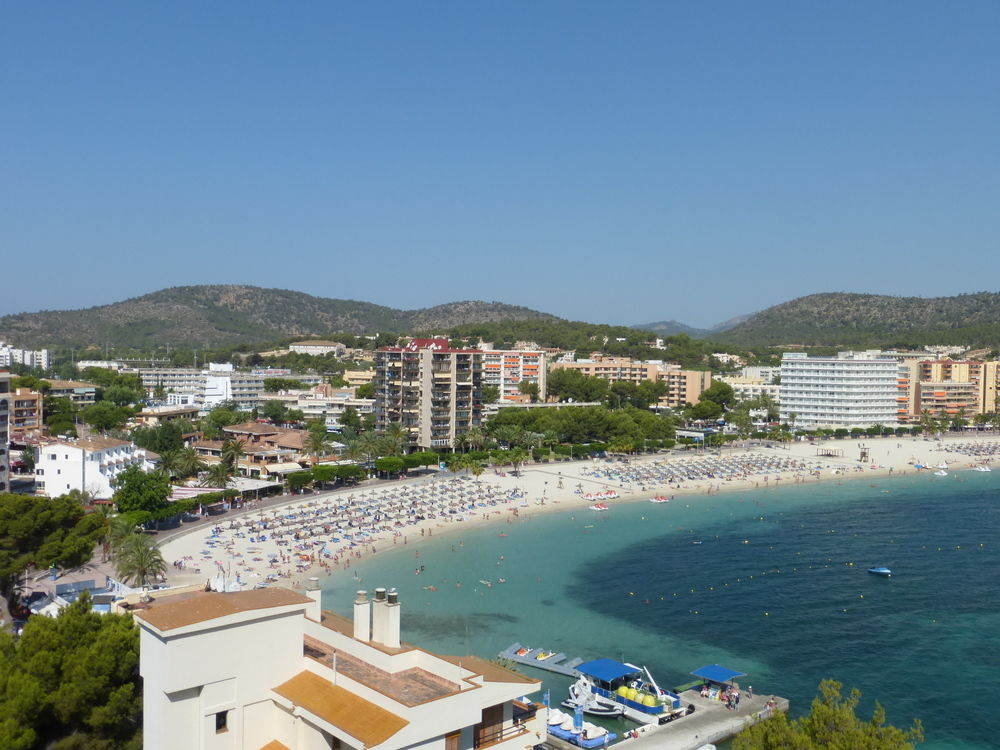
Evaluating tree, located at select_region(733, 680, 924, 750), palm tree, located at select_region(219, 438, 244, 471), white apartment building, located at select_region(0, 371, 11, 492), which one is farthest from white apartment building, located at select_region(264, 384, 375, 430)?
tree, located at select_region(733, 680, 924, 750)

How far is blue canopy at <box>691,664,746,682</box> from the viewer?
2725cm

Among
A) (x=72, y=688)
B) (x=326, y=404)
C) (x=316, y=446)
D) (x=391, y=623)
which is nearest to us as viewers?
(x=391, y=623)

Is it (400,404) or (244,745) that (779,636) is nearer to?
(244,745)

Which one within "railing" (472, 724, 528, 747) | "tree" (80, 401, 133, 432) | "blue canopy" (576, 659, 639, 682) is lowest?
"blue canopy" (576, 659, 639, 682)

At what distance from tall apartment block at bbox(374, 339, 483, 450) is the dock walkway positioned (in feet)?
144

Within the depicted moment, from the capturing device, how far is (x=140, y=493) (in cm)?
4544

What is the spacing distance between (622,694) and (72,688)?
1628 centimetres

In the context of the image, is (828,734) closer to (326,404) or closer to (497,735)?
(497,735)

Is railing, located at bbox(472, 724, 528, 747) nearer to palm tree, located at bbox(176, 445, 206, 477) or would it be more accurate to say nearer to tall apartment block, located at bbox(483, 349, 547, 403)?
palm tree, located at bbox(176, 445, 206, 477)

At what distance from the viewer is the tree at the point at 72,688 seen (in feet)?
50.4

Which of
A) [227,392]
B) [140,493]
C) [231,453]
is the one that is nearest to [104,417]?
[231,453]

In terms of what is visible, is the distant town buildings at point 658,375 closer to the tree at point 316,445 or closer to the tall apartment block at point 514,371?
the tall apartment block at point 514,371

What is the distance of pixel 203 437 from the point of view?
78.3m

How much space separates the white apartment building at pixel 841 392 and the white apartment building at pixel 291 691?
102 metres
